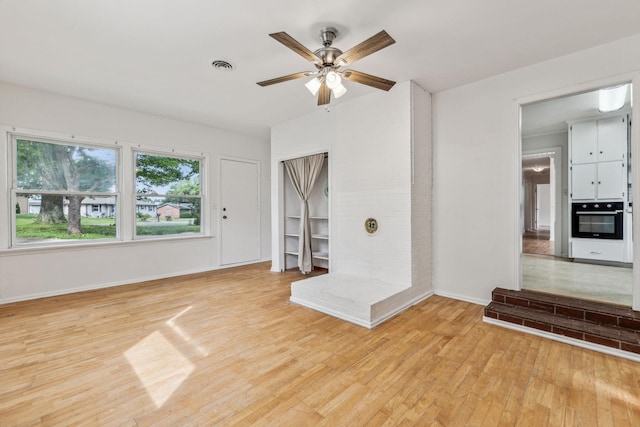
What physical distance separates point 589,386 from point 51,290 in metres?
5.56

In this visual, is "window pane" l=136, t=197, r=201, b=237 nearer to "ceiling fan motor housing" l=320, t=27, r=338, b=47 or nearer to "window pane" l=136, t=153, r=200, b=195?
"window pane" l=136, t=153, r=200, b=195

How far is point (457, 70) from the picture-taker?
305 cm

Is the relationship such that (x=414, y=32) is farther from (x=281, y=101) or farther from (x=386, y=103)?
(x=281, y=101)

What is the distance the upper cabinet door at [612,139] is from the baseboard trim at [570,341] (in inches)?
159

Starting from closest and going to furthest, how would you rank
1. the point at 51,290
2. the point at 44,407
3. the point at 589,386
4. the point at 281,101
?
the point at 44,407
the point at 589,386
the point at 51,290
the point at 281,101

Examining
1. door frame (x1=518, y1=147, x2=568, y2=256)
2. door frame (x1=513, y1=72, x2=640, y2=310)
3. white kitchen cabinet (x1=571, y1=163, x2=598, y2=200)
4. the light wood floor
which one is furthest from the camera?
door frame (x1=518, y1=147, x2=568, y2=256)

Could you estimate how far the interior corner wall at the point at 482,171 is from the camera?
290cm

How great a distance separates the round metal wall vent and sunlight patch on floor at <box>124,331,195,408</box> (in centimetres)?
269

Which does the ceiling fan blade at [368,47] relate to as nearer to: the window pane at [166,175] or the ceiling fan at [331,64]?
the ceiling fan at [331,64]

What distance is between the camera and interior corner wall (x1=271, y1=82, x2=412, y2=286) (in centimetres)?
337

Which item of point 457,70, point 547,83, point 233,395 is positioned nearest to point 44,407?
point 233,395

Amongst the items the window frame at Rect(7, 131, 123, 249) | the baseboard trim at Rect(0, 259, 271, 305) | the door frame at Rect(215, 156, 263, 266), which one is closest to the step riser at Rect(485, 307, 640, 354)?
the door frame at Rect(215, 156, 263, 266)

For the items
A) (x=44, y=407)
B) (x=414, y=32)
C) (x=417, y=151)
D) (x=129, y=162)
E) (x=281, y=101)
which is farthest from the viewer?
(x=129, y=162)

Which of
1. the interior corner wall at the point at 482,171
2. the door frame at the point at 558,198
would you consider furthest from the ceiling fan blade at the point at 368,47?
the door frame at the point at 558,198
